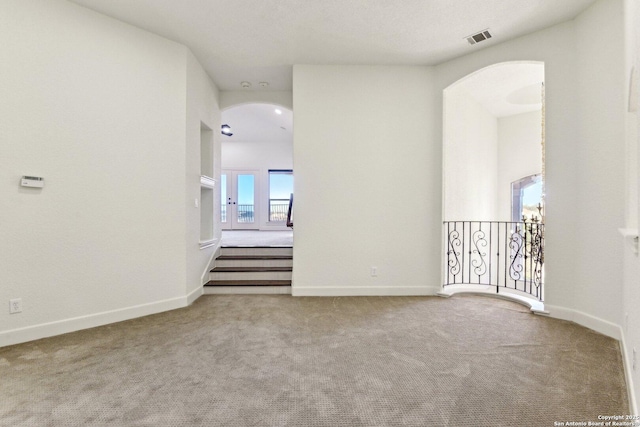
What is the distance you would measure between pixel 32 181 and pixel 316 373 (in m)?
2.97

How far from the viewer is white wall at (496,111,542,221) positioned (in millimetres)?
6500

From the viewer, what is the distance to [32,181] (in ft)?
8.89

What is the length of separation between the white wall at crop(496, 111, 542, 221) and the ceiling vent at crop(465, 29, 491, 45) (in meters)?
3.89

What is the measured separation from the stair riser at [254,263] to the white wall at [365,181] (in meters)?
0.68

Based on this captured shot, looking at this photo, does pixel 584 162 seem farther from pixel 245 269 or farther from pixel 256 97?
pixel 256 97

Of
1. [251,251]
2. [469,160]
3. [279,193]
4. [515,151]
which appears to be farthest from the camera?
[279,193]

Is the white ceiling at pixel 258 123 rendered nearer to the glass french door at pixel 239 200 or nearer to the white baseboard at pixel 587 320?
the glass french door at pixel 239 200

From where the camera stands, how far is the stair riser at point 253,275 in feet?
15.1

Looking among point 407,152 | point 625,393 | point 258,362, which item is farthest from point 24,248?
point 625,393

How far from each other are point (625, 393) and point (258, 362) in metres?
2.46

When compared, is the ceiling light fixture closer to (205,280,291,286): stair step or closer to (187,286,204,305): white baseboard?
(205,280,291,286): stair step

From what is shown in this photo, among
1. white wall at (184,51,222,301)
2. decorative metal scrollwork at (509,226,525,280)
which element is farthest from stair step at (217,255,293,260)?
decorative metal scrollwork at (509,226,525,280)

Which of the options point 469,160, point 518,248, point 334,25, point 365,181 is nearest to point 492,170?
point 469,160

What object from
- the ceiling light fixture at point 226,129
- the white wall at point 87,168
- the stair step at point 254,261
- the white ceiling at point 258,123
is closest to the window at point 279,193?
the white ceiling at point 258,123
